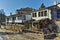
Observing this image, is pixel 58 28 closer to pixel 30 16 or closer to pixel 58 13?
pixel 58 13

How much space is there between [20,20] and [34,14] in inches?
320

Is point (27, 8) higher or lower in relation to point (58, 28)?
higher

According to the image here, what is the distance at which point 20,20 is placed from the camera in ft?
177

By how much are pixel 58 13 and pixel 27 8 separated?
33.4 metres

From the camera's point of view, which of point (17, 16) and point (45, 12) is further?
point (17, 16)

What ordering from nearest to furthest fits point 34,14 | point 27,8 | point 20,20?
point 34,14 < point 20,20 < point 27,8

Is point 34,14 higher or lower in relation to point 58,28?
higher

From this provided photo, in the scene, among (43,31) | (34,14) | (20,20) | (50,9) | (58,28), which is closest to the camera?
(43,31)

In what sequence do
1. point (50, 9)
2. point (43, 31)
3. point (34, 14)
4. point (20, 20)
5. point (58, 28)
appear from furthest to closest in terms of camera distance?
point (20, 20)
point (34, 14)
point (50, 9)
point (58, 28)
point (43, 31)

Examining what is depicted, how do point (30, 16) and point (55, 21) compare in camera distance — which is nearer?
point (55, 21)

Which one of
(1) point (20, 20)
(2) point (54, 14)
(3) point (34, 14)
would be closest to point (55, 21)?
(2) point (54, 14)

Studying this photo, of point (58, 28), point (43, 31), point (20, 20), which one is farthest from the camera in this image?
point (20, 20)

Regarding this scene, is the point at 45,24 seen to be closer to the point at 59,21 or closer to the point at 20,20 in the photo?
the point at 59,21

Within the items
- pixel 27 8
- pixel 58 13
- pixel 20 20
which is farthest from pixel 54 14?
pixel 27 8
